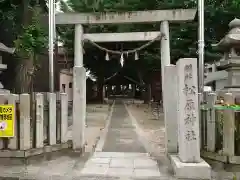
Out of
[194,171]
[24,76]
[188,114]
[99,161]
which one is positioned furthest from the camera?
[24,76]

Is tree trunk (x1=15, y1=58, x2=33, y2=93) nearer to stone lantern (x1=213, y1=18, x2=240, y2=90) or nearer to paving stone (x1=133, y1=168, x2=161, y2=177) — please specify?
paving stone (x1=133, y1=168, x2=161, y2=177)

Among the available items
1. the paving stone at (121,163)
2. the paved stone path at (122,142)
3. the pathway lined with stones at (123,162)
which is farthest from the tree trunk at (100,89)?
the paving stone at (121,163)

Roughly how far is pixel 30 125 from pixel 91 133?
5566mm

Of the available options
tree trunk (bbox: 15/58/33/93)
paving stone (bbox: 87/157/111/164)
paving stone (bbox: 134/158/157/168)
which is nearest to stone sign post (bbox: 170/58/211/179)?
paving stone (bbox: 134/158/157/168)

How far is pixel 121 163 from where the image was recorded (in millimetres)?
7352

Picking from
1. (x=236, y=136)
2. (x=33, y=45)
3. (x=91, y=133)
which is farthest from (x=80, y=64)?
(x=236, y=136)

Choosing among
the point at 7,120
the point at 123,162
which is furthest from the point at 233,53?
the point at 7,120

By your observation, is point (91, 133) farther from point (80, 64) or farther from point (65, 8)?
point (65, 8)

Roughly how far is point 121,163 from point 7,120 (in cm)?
300

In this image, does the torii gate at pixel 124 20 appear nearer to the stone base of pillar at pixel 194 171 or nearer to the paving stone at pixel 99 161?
the paving stone at pixel 99 161

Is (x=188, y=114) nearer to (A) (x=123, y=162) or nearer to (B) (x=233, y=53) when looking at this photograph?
(A) (x=123, y=162)

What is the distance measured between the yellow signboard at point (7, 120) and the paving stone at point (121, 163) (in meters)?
2.59

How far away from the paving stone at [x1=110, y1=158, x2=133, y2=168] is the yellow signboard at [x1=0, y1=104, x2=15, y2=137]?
8.51 ft

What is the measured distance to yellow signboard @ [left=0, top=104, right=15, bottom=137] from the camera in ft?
22.8
